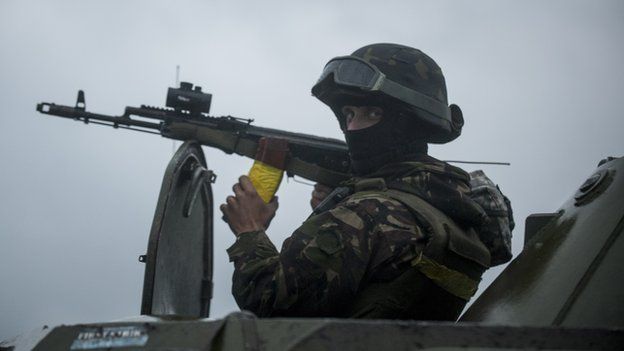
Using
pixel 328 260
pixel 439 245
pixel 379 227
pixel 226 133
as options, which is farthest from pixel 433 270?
pixel 226 133

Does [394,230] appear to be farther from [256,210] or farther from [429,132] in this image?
[429,132]

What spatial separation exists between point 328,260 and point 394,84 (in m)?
1.11

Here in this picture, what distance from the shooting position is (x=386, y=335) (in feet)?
6.43

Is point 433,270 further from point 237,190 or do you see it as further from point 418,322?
point 418,322

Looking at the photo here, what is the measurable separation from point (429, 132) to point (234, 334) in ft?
7.76

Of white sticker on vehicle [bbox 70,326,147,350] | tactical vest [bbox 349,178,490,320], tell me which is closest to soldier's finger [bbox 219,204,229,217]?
tactical vest [bbox 349,178,490,320]

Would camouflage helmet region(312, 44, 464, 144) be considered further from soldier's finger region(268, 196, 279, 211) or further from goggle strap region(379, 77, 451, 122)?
soldier's finger region(268, 196, 279, 211)

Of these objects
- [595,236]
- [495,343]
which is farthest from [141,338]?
[595,236]

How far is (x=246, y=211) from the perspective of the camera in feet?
12.1

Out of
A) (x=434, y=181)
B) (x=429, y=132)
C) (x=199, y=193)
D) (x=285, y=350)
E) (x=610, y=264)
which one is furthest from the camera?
(x=199, y=193)

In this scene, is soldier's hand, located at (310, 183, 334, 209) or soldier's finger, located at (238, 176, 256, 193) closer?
soldier's finger, located at (238, 176, 256, 193)

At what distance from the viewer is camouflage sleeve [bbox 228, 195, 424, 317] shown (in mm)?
3188

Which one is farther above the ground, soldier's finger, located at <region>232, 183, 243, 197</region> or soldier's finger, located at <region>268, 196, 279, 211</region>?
soldier's finger, located at <region>232, 183, 243, 197</region>

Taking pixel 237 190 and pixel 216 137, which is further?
pixel 216 137
